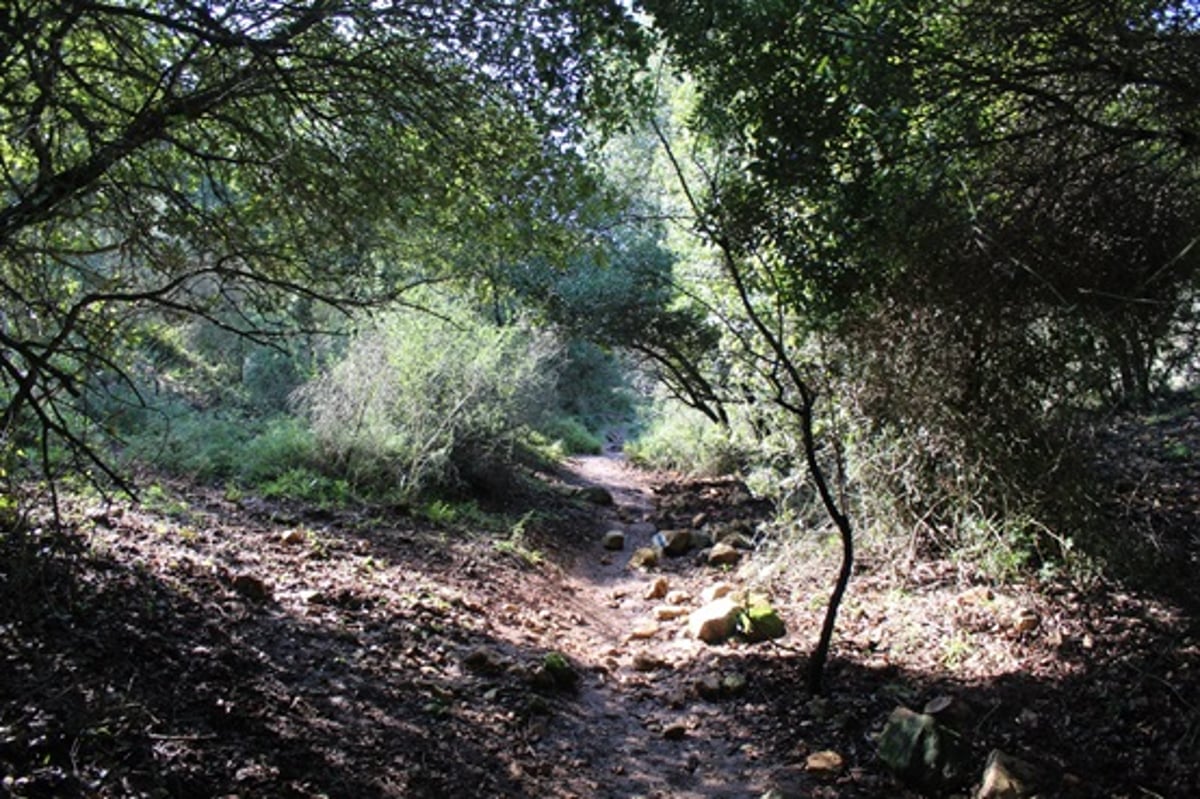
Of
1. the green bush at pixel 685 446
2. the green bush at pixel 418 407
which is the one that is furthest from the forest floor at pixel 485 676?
the green bush at pixel 685 446

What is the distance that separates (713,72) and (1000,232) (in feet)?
7.14

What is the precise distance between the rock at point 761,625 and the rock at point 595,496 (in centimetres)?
727

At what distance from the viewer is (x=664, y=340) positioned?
15.8m

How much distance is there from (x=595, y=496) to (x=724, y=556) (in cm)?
508

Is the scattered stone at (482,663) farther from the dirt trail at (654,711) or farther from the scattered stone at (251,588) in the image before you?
the scattered stone at (251,588)

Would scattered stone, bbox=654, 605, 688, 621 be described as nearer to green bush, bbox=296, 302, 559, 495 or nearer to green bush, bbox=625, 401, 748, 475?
green bush, bbox=296, 302, 559, 495

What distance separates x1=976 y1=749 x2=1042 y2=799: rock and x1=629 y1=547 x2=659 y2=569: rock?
19.0ft

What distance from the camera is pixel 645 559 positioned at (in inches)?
376

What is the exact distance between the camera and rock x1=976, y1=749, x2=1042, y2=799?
143 inches

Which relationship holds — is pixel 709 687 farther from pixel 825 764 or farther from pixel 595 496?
pixel 595 496

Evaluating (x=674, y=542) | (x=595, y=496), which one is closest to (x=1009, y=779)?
(x=674, y=542)

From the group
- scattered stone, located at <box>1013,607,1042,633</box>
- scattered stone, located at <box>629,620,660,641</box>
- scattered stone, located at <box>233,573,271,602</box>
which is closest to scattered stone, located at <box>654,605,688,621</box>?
scattered stone, located at <box>629,620,660,641</box>

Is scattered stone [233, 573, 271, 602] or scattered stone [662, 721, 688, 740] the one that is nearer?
scattered stone [662, 721, 688, 740]

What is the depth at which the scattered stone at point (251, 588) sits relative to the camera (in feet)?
17.1
